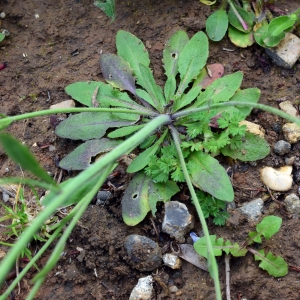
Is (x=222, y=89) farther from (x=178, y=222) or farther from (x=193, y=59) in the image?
(x=178, y=222)

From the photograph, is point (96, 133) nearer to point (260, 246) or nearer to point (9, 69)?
point (9, 69)

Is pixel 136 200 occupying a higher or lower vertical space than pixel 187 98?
lower

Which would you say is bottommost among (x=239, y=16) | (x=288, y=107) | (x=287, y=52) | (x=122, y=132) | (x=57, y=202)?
(x=288, y=107)

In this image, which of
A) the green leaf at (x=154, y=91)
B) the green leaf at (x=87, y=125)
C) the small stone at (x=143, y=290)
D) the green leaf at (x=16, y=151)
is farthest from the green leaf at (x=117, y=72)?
the green leaf at (x=16, y=151)

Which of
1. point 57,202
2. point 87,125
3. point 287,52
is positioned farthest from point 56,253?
point 287,52

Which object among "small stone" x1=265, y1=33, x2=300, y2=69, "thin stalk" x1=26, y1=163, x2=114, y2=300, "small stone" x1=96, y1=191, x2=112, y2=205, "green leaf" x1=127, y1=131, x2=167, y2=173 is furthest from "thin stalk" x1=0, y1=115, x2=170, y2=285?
"small stone" x1=265, y1=33, x2=300, y2=69

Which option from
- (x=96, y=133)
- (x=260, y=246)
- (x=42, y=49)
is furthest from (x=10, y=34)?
(x=260, y=246)

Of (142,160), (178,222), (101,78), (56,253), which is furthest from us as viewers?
(101,78)

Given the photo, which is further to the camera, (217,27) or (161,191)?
(217,27)

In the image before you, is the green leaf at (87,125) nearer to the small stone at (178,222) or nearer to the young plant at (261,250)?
the small stone at (178,222)
